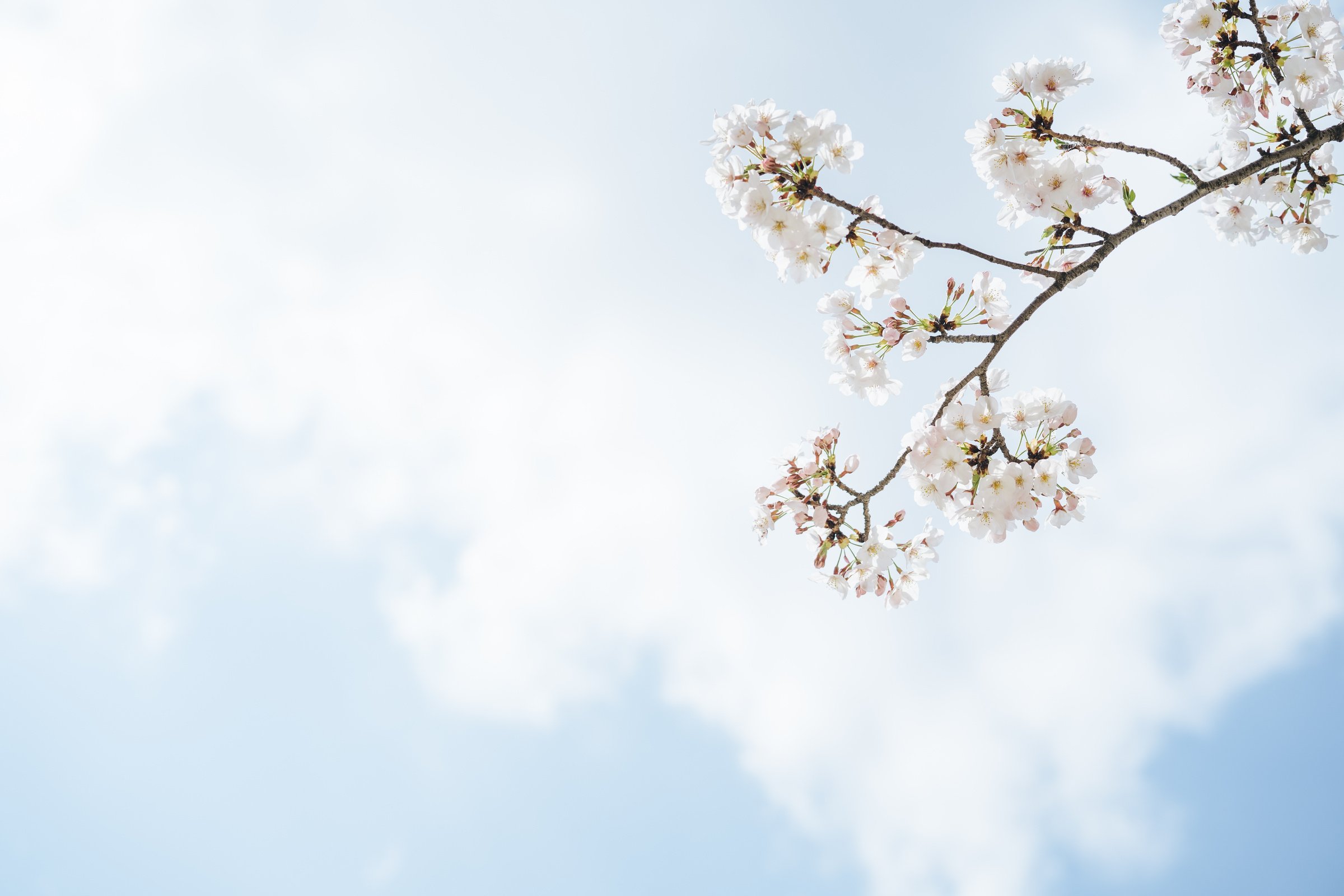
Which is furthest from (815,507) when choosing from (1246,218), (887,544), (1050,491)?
(1246,218)

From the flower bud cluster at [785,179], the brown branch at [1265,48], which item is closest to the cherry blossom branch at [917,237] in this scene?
the flower bud cluster at [785,179]

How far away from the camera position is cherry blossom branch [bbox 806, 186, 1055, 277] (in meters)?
4.08

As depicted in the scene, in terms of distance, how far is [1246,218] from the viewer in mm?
5691

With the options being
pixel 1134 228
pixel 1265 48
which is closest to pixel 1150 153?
pixel 1134 228

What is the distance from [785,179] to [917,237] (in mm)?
808

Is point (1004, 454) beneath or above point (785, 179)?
beneath

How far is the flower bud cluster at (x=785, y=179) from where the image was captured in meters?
4.19

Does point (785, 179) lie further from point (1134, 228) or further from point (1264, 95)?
point (1264, 95)

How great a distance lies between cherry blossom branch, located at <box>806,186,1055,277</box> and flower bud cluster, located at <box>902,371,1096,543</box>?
61 cm

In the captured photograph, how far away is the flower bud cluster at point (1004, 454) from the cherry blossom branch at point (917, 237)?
615 millimetres

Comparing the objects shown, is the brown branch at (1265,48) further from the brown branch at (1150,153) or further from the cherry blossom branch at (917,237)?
the cherry blossom branch at (917,237)

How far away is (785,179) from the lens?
4.24 m

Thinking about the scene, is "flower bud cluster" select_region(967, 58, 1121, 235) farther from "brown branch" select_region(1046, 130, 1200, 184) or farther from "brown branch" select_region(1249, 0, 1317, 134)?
"brown branch" select_region(1249, 0, 1317, 134)

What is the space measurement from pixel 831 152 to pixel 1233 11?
9.76 feet
